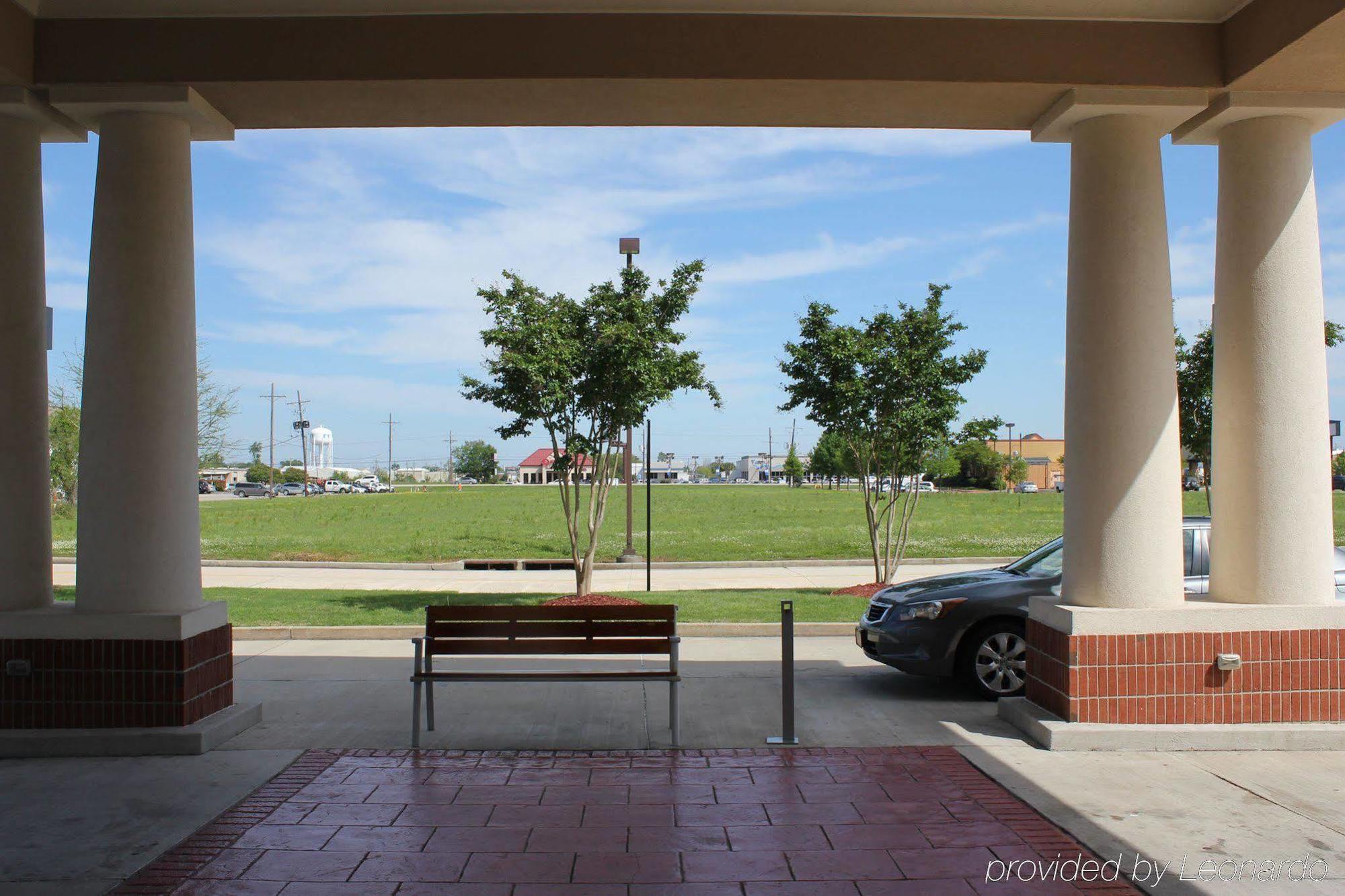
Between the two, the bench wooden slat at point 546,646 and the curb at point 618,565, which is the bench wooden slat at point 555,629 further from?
the curb at point 618,565

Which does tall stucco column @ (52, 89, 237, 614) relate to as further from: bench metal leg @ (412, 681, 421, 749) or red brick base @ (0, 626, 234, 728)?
bench metal leg @ (412, 681, 421, 749)

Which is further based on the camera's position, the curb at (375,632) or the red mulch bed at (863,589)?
the red mulch bed at (863,589)

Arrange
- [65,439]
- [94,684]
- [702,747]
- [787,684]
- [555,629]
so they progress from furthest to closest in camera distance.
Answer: [65,439]
[555,629]
[787,684]
[702,747]
[94,684]

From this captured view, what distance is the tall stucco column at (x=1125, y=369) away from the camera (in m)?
6.94

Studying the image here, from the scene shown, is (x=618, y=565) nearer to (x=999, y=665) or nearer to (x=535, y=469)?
(x=999, y=665)

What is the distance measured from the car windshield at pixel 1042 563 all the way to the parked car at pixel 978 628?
0.20 metres

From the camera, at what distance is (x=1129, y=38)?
7012 millimetres

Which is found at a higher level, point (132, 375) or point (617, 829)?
point (132, 375)

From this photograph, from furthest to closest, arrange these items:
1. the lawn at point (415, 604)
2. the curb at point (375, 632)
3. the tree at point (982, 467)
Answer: the tree at point (982, 467)
the lawn at point (415, 604)
the curb at point (375, 632)

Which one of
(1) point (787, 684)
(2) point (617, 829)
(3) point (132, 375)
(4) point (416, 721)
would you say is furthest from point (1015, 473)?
(2) point (617, 829)

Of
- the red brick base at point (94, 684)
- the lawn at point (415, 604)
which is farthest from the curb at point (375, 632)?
the red brick base at point (94, 684)

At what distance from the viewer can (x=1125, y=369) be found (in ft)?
22.8

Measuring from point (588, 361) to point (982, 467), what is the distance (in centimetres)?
9641

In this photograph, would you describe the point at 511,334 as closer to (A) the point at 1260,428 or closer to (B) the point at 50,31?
(B) the point at 50,31
